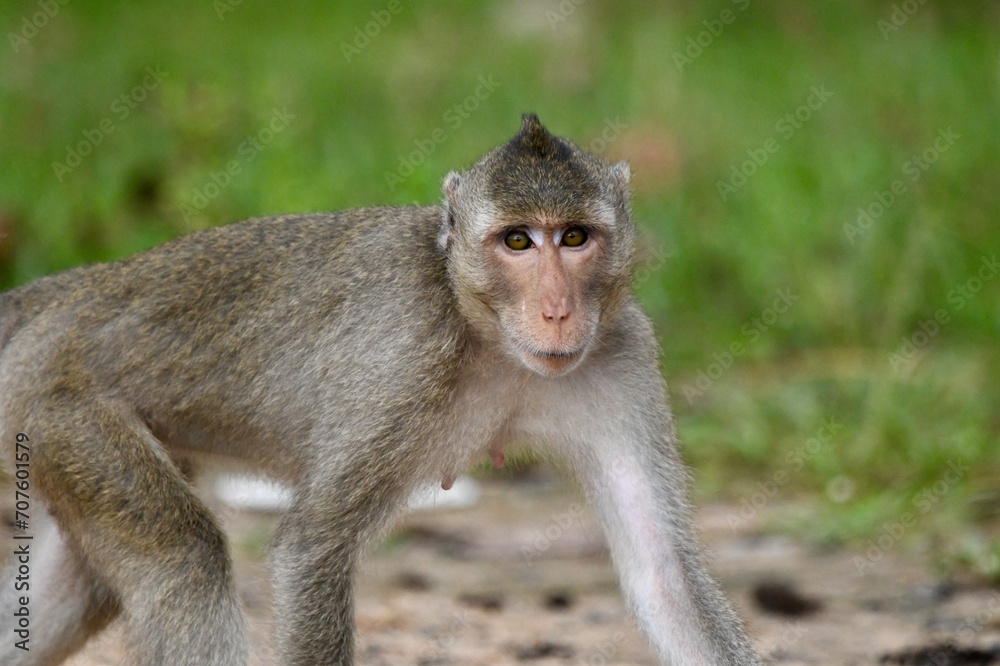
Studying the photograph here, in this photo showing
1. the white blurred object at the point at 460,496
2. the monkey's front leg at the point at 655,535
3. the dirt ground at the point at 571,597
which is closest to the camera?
the monkey's front leg at the point at 655,535

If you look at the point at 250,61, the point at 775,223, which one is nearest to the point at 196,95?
the point at 250,61

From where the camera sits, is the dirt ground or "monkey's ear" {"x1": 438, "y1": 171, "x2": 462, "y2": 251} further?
the dirt ground

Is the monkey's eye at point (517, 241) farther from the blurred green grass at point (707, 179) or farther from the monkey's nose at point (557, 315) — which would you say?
the blurred green grass at point (707, 179)

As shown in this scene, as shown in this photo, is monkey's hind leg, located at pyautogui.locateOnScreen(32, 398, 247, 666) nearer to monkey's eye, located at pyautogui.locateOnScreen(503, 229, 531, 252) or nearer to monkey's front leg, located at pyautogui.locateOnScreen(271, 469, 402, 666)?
monkey's front leg, located at pyautogui.locateOnScreen(271, 469, 402, 666)

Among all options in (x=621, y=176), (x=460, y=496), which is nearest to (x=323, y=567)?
(x=621, y=176)

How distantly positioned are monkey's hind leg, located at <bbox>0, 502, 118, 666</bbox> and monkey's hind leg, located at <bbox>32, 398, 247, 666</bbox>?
29cm

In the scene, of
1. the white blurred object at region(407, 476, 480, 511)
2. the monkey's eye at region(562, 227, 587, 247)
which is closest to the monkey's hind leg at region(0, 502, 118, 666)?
the monkey's eye at region(562, 227, 587, 247)

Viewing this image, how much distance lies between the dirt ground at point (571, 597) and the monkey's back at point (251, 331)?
71 centimetres

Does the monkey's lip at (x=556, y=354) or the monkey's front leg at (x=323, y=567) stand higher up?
the monkey's lip at (x=556, y=354)

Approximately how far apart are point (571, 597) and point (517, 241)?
228 centimetres

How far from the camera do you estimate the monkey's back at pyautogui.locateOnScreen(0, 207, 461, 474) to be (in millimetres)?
4703

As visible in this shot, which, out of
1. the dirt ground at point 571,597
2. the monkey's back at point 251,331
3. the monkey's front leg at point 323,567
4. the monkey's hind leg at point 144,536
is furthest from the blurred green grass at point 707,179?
the monkey's hind leg at point 144,536

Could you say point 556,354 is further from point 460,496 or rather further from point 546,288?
point 460,496

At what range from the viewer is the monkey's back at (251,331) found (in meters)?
4.70
